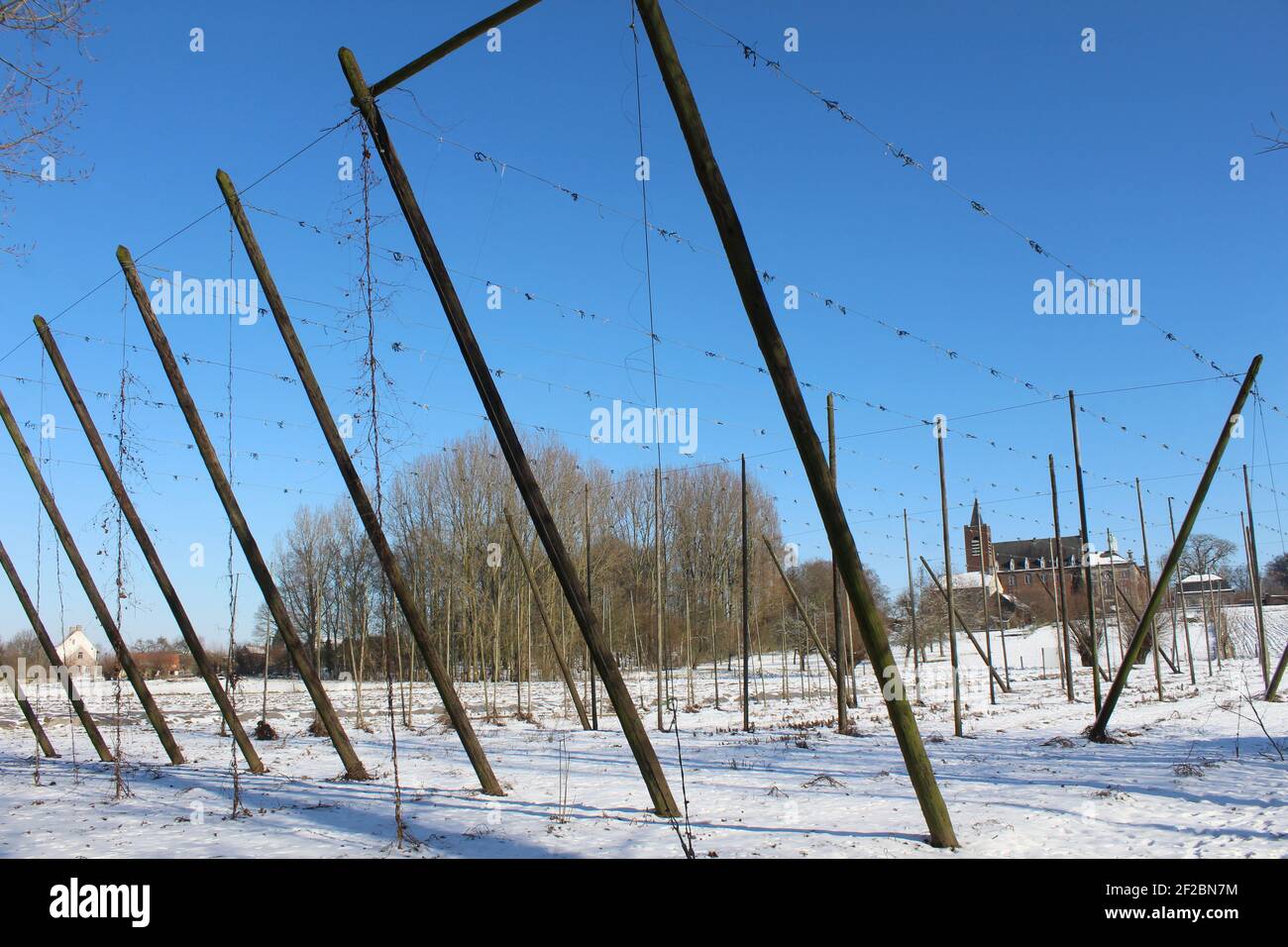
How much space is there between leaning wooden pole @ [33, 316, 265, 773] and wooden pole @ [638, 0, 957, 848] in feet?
31.5

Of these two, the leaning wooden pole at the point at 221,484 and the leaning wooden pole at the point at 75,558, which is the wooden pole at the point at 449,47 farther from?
the leaning wooden pole at the point at 75,558

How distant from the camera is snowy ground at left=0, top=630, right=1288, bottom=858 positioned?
7.53 meters

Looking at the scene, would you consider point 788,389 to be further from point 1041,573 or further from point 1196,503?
point 1041,573

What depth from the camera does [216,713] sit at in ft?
97.6

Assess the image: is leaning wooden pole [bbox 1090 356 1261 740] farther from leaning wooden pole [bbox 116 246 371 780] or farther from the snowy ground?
leaning wooden pole [bbox 116 246 371 780]

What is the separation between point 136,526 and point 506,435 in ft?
24.9

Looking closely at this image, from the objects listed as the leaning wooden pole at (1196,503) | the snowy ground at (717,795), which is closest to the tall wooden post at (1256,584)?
the snowy ground at (717,795)

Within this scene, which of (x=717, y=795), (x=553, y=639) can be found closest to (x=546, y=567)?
(x=553, y=639)

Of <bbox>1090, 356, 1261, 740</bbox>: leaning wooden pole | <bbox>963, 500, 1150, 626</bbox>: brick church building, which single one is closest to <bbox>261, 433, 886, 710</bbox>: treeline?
<bbox>963, 500, 1150, 626</bbox>: brick church building

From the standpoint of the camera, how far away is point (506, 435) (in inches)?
326

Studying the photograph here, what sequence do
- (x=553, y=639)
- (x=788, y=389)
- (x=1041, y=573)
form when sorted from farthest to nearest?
(x=1041, y=573)
(x=553, y=639)
(x=788, y=389)
